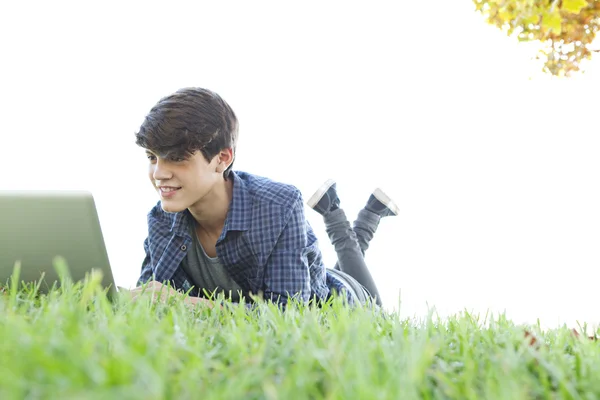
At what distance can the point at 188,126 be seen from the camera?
2186mm

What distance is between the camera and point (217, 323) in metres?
1.15

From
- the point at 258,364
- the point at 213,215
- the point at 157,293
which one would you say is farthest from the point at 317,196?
the point at 258,364

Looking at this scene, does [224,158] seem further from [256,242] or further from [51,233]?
[51,233]

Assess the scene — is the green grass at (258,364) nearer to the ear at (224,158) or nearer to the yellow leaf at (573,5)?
the yellow leaf at (573,5)

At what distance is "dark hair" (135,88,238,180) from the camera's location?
84.8 inches

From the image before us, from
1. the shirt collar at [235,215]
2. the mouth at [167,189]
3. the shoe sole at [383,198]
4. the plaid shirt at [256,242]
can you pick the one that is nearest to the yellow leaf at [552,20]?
the plaid shirt at [256,242]

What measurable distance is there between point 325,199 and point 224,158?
1.32 meters

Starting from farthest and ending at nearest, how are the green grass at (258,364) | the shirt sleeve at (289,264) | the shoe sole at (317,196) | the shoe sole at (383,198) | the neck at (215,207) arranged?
the shoe sole at (383,198) → the shoe sole at (317,196) → the neck at (215,207) → the shirt sleeve at (289,264) → the green grass at (258,364)

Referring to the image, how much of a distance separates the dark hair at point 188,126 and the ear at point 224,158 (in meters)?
0.02

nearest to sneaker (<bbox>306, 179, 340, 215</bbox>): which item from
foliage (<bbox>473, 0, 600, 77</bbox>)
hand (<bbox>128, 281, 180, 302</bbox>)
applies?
foliage (<bbox>473, 0, 600, 77</bbox>)

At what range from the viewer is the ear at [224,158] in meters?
2.36

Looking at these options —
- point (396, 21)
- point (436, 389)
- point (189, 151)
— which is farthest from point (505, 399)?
point (396, 21)

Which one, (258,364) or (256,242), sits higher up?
(258,364)

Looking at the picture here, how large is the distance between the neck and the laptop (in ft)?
3.06
